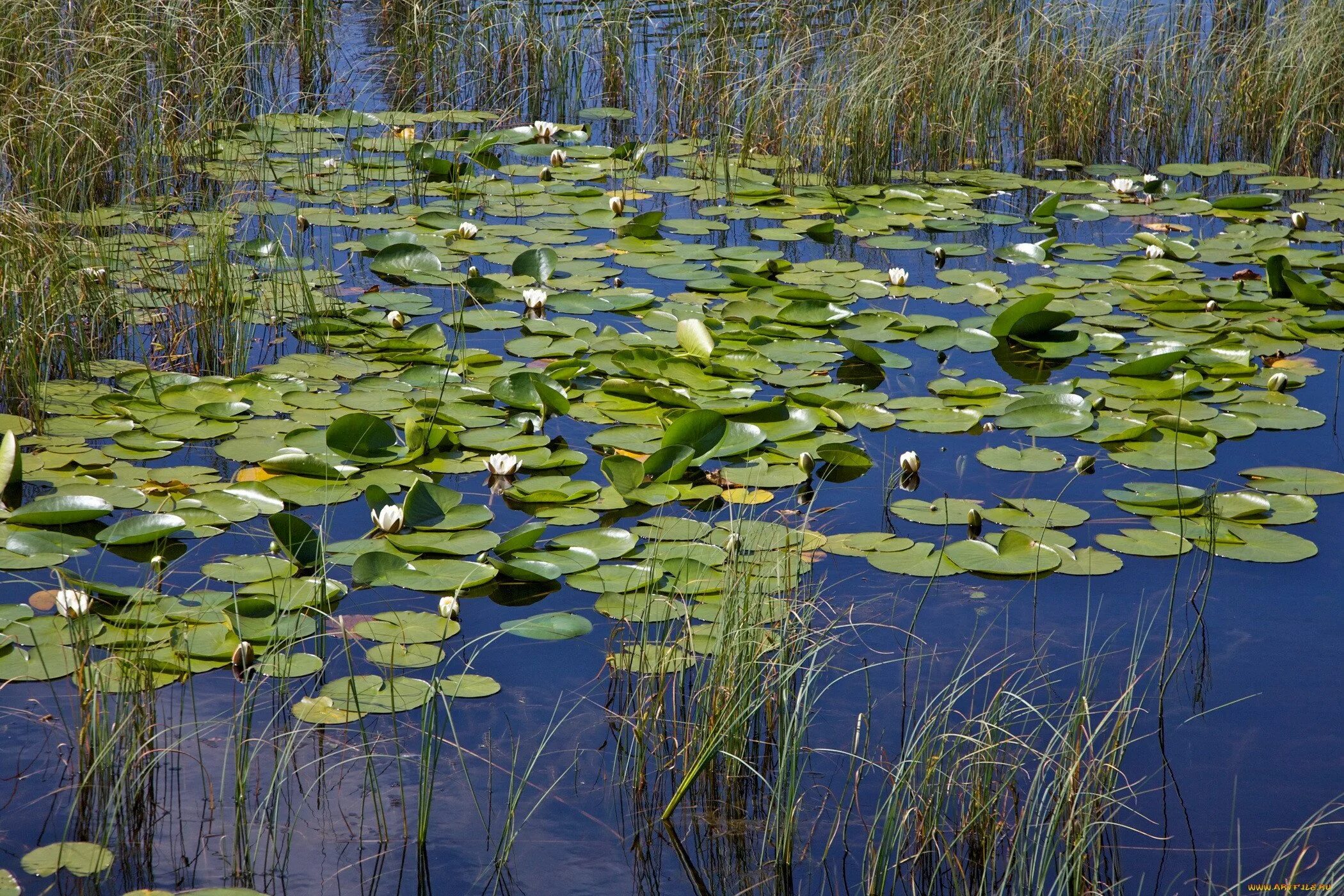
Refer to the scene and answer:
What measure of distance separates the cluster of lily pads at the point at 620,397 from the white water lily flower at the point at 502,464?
1cm

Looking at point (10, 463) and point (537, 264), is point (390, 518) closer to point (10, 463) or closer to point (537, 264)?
point (10, 463)

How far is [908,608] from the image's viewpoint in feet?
9.76

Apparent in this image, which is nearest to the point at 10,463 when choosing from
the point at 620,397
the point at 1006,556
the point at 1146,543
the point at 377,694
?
the point at 377,694

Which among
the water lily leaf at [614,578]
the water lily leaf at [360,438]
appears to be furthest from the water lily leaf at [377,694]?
the water lily leaf at [360,438]

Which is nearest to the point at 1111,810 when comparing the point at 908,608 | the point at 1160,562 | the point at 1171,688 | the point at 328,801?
the point at 1171,688

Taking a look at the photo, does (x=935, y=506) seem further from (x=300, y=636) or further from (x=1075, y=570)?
(x=300, y=636)

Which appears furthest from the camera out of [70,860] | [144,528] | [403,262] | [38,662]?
[403,262]

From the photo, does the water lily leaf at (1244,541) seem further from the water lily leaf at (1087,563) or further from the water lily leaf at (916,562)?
the water lily leaf at (916,562)

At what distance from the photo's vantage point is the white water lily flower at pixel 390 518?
3.15m

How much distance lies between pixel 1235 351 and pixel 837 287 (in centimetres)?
A: 151

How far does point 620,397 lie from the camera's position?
4020mm

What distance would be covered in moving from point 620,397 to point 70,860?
7.46 ft

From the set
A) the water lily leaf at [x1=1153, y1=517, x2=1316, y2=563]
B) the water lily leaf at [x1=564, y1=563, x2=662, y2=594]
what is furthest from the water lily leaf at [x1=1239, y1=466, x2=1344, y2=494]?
the water lily leaf at [x1=564, y1=563, x2=662, y2=594]

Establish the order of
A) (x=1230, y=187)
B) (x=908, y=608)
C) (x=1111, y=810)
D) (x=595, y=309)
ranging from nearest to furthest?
(x=1111, y=810), (x=908, y=608), (x=595, y=309), (x=1230, y=187)
